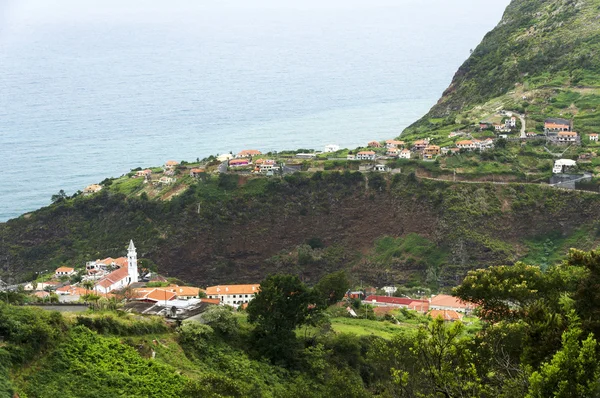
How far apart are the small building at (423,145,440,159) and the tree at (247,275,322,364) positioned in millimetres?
38298

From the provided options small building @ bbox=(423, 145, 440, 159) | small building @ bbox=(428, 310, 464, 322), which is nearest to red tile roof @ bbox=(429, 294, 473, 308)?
small building @ bbox=(428, 310, 464, 322)

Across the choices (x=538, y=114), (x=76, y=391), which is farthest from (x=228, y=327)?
(x=538, y=114)

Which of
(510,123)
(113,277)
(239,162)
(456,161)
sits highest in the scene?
(510,123)

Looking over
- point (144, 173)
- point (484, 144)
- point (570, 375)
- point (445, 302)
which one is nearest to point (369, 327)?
point (445, 302)

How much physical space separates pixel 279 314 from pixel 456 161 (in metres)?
38.7

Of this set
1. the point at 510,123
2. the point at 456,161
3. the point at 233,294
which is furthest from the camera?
the point at 510,123

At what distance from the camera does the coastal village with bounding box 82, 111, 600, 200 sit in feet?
195

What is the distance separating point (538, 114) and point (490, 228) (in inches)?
782

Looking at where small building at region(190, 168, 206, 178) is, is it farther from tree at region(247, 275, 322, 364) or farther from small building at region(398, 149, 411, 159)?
tree at region(247, 275, 322, 364)

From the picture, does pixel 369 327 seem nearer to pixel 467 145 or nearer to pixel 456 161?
pixel 456 161

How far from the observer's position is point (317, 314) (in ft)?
88.9

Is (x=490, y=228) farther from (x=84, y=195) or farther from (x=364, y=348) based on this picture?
(x=84, y=195)

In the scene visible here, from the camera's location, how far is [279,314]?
84.9 feet

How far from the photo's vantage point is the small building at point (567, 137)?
63341mm
